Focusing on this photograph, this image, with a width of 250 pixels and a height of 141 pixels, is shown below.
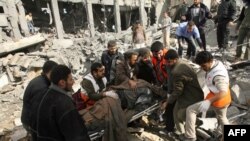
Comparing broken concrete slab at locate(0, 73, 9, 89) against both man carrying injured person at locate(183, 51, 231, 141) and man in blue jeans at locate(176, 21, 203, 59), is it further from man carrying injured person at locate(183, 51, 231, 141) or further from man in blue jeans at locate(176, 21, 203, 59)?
man carrying injured person at locate(183, 51, 231, 141)

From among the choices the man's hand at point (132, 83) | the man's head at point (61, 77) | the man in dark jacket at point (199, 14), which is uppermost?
the man in dark jacket at point (199, 14)

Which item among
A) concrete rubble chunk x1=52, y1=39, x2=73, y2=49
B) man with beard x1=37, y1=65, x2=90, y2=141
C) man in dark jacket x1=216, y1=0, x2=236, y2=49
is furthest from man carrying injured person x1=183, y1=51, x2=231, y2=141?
concrete rubble chunk x1=52, y1=39, x2=73, y2=49

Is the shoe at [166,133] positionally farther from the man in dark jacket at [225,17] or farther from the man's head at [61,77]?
the man in dark jacket at [225,17]

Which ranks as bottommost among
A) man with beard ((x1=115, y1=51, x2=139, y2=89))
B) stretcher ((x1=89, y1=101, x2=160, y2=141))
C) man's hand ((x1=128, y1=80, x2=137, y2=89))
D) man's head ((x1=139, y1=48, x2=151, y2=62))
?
stretcher ((x1=89, y1=101, x2=160, y2=141))

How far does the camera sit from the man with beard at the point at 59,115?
2.73 meters

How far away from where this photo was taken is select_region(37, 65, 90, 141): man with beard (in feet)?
8.96

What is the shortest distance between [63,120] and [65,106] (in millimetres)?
140

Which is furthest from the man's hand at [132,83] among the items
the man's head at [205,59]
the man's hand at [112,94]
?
the man's head at [205,59]

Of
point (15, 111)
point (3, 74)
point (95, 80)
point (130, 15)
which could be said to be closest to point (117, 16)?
point (130, 15)

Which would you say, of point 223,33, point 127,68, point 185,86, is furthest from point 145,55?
point 223,33

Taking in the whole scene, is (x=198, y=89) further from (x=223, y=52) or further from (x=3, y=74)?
(x=3, y=74)

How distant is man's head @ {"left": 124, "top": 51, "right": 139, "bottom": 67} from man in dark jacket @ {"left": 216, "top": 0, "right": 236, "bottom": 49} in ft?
11.8

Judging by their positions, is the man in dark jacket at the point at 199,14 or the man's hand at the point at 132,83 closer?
the man's hand at the point at 132,83

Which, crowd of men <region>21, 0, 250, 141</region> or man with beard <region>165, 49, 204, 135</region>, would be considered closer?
crowd of men <region>21, 0, 250, 141</region>
